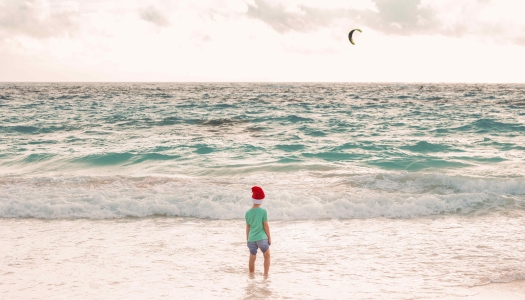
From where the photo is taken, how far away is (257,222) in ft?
19.5

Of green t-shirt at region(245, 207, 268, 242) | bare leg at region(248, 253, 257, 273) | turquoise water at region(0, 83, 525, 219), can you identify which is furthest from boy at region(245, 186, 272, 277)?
turquoise water at region(0, 83, 525, 219)

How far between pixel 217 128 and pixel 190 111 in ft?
30.4

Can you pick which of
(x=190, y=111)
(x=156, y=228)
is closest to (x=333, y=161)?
(x=156, y=228)

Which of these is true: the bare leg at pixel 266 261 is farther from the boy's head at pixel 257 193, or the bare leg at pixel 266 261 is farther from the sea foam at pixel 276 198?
the sea foam at pixel 276 198

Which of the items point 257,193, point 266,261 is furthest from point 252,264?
point 257,193

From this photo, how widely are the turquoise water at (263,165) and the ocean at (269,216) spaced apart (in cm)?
6

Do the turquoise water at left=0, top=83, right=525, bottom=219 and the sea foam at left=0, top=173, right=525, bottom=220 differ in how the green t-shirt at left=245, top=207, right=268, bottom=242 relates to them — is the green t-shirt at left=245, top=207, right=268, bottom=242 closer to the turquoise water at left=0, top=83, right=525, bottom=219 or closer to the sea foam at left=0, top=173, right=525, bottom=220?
the sea foam at left=0, top=173, right=525, bottom=220

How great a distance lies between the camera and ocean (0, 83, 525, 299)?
5.92 meters

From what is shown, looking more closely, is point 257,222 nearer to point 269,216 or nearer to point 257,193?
point 257,193

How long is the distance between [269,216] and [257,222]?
3393mm

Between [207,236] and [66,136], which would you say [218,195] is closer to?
[207,236]

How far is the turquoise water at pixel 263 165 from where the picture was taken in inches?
382

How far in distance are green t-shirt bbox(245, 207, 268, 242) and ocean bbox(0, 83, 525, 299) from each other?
560mm

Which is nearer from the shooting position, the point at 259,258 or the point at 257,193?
the point at 257,193
